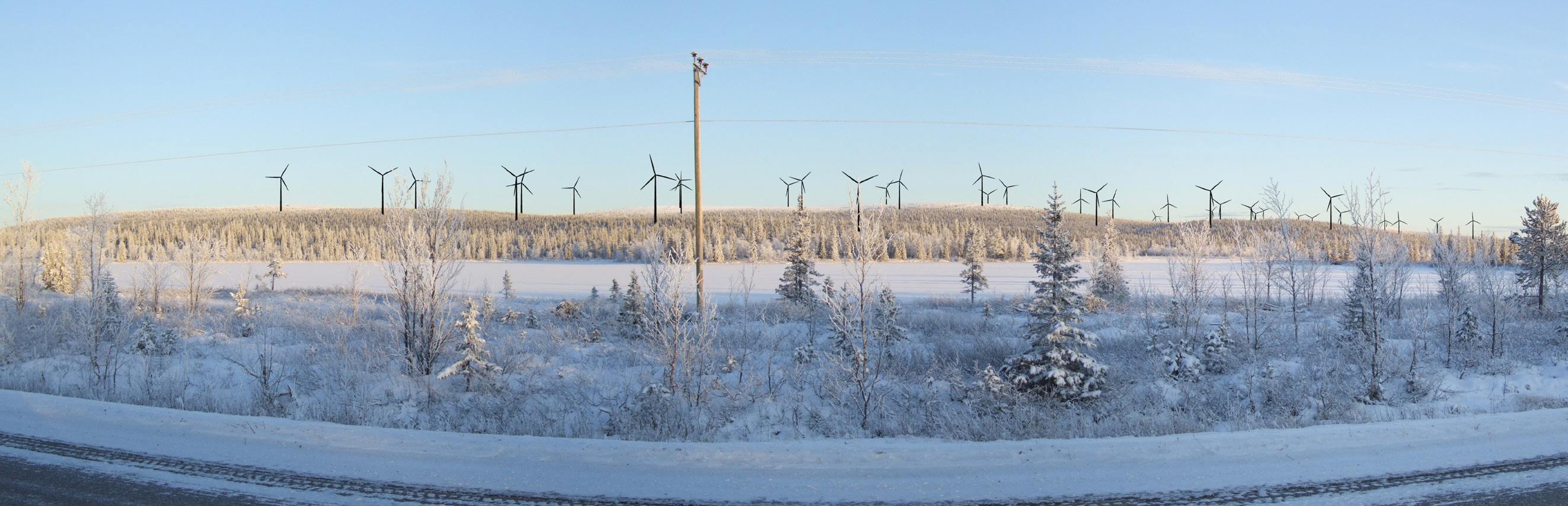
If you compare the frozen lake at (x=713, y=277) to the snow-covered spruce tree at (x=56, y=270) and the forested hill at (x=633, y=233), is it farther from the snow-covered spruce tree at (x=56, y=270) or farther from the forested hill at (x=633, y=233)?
the snow-covered spruce tree at (x=56, y=270)

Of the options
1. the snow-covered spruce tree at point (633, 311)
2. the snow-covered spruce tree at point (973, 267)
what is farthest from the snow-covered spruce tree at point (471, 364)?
the snow-covered spruce tree at point (973, 267)

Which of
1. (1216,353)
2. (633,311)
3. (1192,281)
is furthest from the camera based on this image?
(1192,281)

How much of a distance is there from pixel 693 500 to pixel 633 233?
80746 mm

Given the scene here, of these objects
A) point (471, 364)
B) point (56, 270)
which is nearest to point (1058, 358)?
point (471, 364)

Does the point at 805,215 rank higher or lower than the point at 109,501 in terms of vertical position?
higher

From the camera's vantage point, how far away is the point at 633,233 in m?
83.5

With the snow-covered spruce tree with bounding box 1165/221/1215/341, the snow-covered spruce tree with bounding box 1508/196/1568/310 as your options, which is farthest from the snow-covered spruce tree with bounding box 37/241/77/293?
the snow-covered spruce tree with bounding box 1508/196/1568/310

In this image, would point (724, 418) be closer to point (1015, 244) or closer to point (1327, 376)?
point (1327, 376)

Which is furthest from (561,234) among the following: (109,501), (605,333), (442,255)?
(109,501)

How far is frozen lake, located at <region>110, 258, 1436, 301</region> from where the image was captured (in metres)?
44.4

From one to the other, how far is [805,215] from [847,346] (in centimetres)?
2016

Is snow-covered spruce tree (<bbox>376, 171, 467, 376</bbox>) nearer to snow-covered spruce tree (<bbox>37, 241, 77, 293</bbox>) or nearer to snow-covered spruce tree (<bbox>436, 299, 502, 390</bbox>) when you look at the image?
snow-covered spruce tree (<bbox>436, 299, 502, 390</bbox>)

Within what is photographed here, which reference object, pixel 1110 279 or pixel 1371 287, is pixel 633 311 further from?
pixel 1110 279

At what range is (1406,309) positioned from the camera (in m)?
31.0
